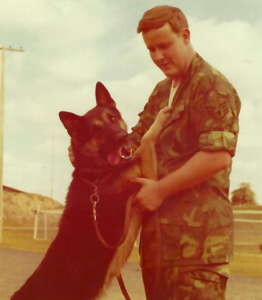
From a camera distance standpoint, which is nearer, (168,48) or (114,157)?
(168,48)

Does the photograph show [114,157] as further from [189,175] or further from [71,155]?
[189,175]

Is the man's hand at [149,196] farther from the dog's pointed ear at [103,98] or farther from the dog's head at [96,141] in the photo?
the dog's pointed ear at [103,98]

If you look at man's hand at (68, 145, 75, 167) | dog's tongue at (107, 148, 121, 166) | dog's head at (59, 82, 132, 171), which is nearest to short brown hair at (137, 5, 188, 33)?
dog's head at (59, 82, 132, 171)

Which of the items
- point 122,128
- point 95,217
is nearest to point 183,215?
point 95,217

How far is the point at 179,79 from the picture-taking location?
9.58 ft

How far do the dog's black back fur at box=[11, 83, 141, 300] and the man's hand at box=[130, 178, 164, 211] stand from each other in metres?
0.25

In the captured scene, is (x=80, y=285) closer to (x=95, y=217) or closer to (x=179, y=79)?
(x=95, y=217)

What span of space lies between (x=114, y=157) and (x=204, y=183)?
584 mm

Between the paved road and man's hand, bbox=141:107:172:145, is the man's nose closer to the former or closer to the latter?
man's hand, bbox=141:107:172:145

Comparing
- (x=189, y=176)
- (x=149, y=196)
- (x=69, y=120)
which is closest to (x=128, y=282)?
(x=69, y=120)

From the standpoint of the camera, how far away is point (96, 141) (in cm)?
316

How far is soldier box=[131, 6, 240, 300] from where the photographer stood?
2674 millimetres

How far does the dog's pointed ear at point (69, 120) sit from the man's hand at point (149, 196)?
53cm

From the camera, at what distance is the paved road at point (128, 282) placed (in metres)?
7.28
